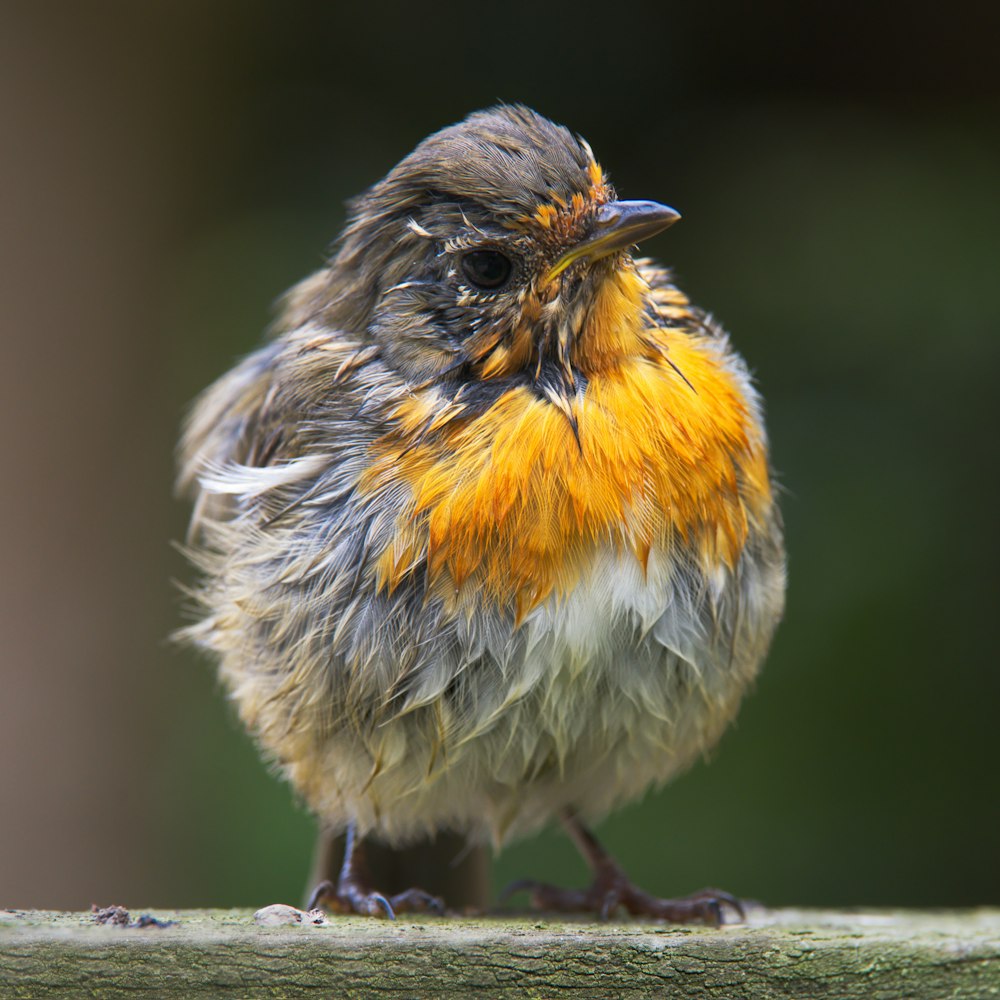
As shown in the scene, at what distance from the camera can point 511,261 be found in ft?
7.25

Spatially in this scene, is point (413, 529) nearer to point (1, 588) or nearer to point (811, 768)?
point (811, 768)

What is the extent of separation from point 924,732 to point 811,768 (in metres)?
0.38

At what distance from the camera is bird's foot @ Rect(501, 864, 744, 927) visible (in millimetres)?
2639

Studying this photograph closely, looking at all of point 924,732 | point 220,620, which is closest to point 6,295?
point 220,620

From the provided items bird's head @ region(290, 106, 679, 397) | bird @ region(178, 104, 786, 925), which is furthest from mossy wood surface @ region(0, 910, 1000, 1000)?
bird's head @ region(290, 106, 679, 397)

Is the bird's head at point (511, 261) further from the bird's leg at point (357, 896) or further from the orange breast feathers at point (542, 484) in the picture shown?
the bird's leg at point (357, 896)

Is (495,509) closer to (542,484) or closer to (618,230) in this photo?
(542,484)

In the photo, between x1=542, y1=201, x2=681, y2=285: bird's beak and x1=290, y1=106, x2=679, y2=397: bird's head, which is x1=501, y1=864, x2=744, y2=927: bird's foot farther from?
x1=542, y1=201, x2=681, y2=285: bird's beak

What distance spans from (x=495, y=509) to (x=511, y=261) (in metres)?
0.41

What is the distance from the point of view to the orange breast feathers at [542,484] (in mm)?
2166

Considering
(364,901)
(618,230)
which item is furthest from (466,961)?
(618,230)

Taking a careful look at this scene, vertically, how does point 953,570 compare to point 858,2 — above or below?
below

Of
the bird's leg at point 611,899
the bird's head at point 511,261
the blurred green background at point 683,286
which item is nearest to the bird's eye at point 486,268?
the bird's head at point 511,261

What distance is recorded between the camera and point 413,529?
218 cm
